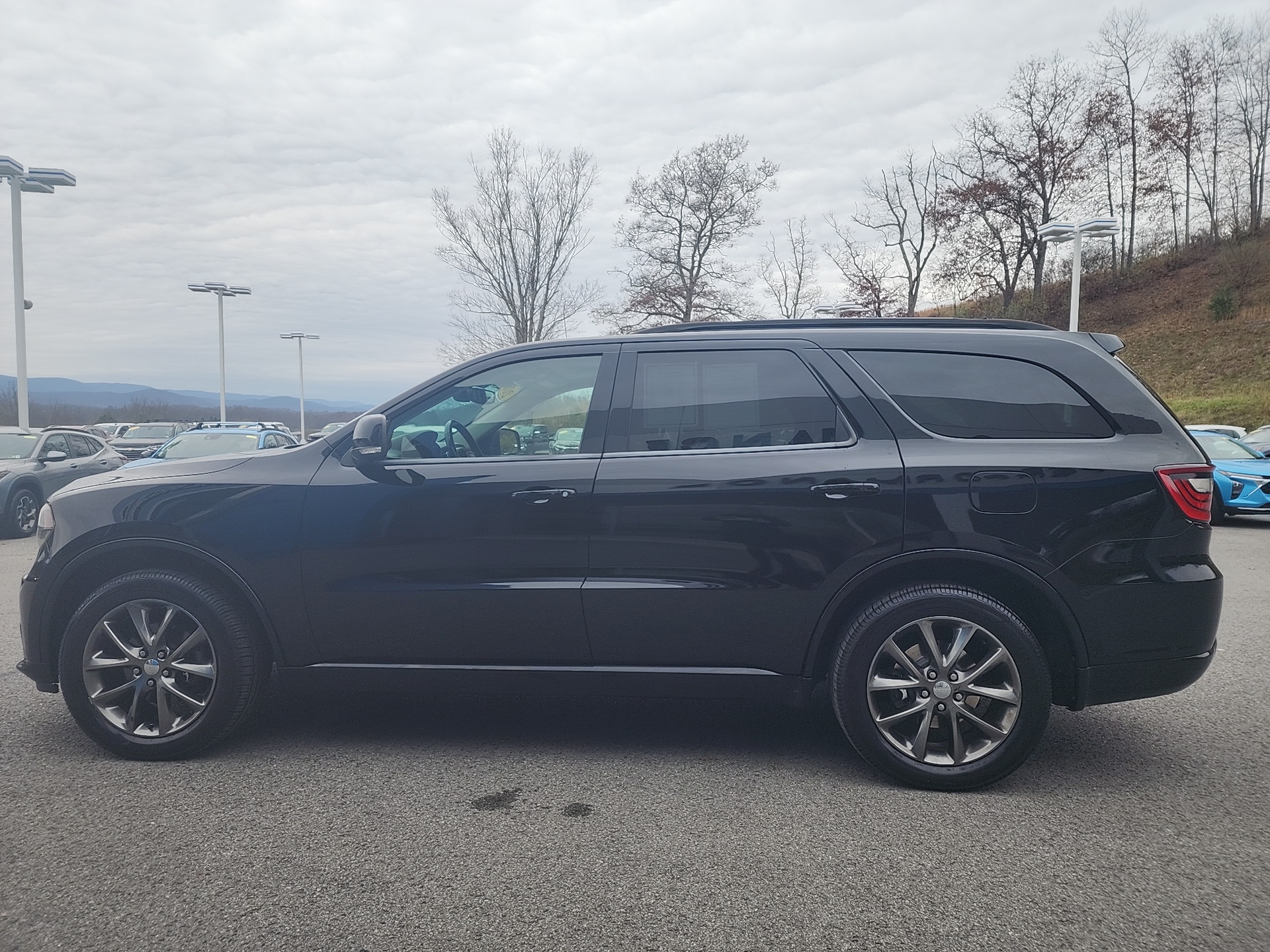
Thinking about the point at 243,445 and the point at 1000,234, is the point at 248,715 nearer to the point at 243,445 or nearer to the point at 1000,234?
the point at 243,445

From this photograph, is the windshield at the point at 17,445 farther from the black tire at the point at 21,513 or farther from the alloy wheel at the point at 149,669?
the alloy wheel at the point at 149,669

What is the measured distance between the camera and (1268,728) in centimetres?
441

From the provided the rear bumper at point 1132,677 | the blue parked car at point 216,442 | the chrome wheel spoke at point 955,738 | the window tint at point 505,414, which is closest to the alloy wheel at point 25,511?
the blue parked car at point 216,442

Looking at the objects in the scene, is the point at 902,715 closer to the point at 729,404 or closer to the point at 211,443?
the point at 729,404

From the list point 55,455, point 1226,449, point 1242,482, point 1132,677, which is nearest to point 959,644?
point 1132,677

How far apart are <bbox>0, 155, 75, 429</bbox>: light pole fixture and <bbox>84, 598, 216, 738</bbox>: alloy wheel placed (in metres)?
23.2

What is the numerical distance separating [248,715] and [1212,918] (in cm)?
367

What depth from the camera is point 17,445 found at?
13586 millimetres

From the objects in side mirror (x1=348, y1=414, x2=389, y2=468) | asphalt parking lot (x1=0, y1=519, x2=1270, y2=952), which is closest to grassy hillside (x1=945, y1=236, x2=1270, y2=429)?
asphalt parking lot (x1=0, y1=519, x2=1270, y2=952)

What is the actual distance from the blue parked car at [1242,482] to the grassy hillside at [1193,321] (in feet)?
51.3

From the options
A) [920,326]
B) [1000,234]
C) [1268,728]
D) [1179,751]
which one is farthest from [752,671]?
[1000,234]

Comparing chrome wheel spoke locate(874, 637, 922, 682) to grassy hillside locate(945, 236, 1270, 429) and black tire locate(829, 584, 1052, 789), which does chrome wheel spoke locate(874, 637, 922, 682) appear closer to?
black tire locate(829, 584, 1052, 789)

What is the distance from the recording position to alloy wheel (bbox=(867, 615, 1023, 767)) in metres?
3.57

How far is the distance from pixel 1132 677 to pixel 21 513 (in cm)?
1411
